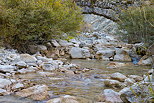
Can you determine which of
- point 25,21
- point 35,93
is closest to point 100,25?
point 25,21

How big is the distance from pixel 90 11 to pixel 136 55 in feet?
32.7

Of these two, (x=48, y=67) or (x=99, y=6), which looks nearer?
(x=48, y=67)

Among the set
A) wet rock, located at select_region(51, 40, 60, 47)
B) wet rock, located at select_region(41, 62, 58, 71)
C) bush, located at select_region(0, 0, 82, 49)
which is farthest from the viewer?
wet rock, located at select_region(51, 40, 60, 47)

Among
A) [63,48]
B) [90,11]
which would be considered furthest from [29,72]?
[90,11]

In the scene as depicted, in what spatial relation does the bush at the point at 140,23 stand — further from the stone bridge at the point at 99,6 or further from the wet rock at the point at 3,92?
the stone bridge at the point at 99,6

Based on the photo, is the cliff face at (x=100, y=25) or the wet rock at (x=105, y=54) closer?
the wet rock at (x=105, y=54)

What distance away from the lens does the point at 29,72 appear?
189 inches

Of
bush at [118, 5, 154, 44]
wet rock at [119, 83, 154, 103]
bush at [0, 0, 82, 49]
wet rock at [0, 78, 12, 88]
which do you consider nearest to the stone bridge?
bush at [118, 5, 154, 44]

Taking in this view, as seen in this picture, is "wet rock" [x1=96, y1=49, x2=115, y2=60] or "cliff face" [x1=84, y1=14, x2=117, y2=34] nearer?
"wet rock" [x1=96, y1=49, x2=115, y2=60]

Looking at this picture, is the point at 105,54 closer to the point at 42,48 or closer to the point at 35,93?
the point at 42,48

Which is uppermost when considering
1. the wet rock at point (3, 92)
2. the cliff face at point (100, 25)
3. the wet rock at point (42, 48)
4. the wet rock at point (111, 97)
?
the cliff face at point (100, 25)

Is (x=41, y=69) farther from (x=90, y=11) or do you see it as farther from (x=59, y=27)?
(x=90, y=11)

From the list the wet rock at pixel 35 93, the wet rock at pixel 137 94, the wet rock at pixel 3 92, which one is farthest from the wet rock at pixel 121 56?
the wet rock at pixel 3 92

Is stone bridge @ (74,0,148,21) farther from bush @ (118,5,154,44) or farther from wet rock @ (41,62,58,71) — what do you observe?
wet rock @ (41,62,58,71)
